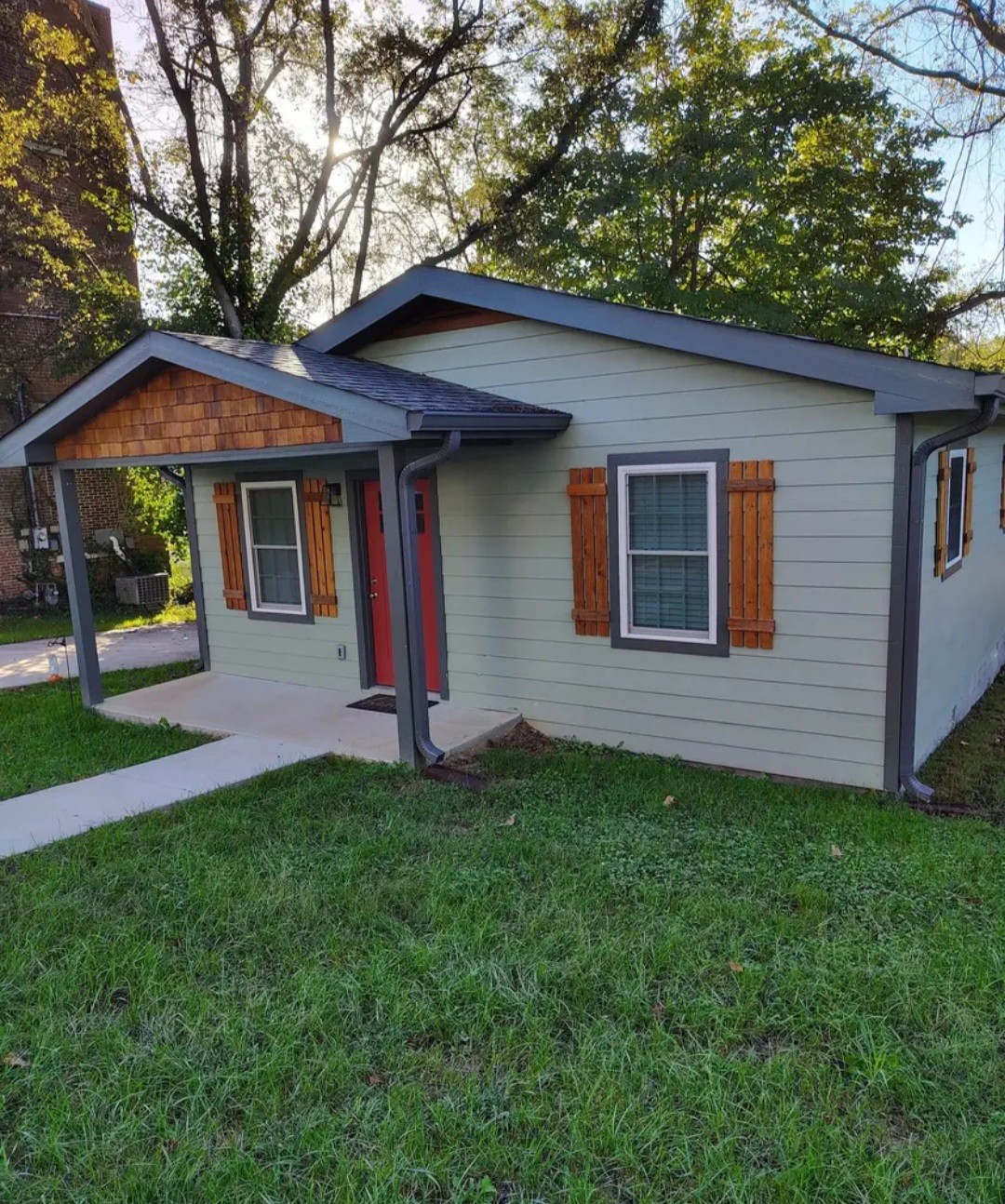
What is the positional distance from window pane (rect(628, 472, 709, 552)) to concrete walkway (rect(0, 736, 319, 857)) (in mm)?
2875

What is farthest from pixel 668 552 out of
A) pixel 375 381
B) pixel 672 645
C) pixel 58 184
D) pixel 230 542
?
pixel 58 184

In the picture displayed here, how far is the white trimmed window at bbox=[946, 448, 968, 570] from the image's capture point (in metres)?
6.32

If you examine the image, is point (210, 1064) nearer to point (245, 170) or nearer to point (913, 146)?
point (245, 170)

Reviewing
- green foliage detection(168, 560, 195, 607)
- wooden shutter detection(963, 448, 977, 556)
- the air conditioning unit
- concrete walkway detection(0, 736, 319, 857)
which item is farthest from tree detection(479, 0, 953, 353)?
concrete walkway detection(0, 736, 319, 857)

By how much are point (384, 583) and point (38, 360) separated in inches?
420

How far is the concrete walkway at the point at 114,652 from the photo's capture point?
31.9 feet

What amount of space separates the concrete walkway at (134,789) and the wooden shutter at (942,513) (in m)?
4.59

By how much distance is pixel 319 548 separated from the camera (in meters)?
7.89

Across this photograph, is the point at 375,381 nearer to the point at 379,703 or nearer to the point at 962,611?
the point at 379,703

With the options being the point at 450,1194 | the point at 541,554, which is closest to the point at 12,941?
the point at 450,1194

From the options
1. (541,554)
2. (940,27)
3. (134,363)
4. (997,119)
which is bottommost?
(541,554)

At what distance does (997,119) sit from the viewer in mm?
8953

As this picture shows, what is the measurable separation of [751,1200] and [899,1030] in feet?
3.15

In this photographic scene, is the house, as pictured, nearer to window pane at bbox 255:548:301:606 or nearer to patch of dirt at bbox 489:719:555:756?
patch of dirt at bbox 489:719:555:756
